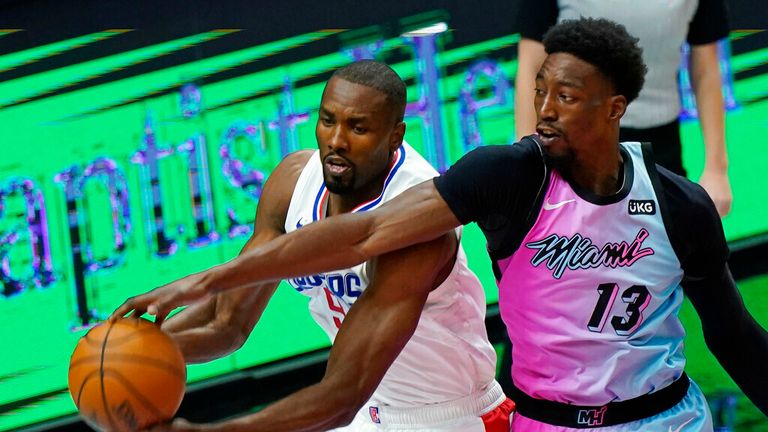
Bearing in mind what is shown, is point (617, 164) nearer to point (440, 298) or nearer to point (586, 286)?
point (586, 286)

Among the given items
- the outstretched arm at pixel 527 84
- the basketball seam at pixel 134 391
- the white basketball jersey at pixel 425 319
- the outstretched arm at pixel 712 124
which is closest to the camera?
the basketball seam at pixel 134 391

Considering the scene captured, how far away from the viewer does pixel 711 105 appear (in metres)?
4.22

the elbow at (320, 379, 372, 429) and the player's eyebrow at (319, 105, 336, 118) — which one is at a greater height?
the player's eyebrow at (319, 105, 336, 118)

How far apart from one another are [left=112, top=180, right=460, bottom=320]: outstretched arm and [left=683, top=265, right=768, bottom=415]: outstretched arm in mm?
680

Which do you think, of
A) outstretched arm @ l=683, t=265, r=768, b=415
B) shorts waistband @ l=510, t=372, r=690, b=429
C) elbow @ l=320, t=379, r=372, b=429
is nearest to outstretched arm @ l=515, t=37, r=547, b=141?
outstretched arm @ l=683, t=265, r=768, b=415

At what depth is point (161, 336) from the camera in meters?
2.96

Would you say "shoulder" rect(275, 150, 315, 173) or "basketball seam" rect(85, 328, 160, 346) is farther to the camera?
"shoulder" rect(275, 150, 315, 173)

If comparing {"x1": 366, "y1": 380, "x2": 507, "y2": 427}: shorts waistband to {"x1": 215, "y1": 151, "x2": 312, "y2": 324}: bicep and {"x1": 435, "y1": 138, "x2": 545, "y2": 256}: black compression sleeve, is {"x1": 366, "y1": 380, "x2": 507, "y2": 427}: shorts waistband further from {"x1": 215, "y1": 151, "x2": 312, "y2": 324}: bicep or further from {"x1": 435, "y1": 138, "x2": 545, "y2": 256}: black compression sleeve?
{"x1": 435, "y1": 138, "x2": 545, "y2": 256}: black compression sleeve

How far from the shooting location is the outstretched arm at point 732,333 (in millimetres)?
3137

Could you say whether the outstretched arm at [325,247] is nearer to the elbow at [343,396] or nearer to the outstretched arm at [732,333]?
the elbow at [343,396]

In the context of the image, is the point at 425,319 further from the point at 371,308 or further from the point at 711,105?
the point at 711,105

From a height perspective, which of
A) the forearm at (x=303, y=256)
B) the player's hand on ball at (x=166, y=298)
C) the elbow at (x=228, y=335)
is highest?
the forearm at (x=303, y=256)

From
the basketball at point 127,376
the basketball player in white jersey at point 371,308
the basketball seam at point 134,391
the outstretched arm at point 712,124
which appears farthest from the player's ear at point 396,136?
the outstretched arm at point 712,124

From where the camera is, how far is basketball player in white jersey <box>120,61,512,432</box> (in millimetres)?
3047
